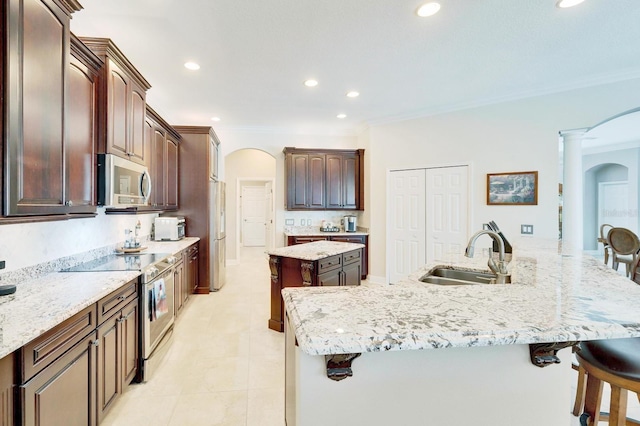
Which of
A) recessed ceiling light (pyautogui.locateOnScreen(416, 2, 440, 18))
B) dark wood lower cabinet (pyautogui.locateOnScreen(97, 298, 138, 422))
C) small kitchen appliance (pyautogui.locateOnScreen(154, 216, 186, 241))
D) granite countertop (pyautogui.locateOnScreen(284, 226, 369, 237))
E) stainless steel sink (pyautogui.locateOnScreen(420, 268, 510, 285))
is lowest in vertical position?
dark wood lower cabinet (pyautogui.locateOnScreen(97, 298, 138, 422))

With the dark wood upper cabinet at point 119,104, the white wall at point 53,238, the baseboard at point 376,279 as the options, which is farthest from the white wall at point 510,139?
the white wall at point 53,238

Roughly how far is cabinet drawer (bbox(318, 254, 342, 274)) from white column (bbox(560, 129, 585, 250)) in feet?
9.31

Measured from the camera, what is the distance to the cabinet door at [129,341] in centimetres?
206

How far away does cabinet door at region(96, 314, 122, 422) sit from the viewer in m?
1.76

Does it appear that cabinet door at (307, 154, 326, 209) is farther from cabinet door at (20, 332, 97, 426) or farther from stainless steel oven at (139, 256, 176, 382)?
cabinet door at (20, 332, 97, 426)

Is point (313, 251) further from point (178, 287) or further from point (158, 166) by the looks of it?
point (158, 166)

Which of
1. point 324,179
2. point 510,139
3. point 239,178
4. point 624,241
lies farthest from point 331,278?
point 239,178

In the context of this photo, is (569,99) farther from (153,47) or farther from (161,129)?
(161,129)

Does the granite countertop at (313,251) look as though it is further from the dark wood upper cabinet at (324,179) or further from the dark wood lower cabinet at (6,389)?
the dark wood lower cabinet at (6,389)

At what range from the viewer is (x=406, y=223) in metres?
4.94

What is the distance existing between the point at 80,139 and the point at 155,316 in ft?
4.75

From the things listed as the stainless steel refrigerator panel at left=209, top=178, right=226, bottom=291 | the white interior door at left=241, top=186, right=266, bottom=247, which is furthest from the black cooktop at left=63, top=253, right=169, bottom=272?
the white interior door at left=241, top=186, right=266, bottom=247

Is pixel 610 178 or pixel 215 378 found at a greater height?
pixel 610 178

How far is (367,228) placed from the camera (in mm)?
5480
